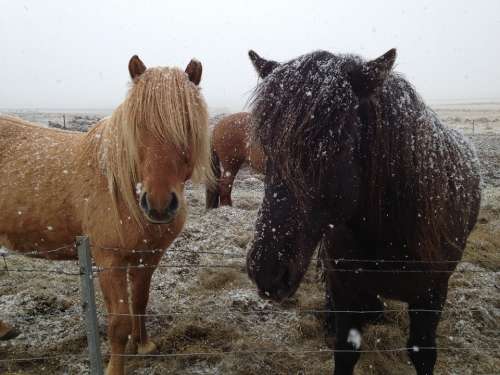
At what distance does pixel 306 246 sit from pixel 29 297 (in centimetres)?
365

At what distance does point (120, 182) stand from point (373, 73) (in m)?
1.71

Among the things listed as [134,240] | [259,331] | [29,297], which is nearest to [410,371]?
[259,331]

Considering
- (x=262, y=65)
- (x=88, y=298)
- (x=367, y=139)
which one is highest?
(x=262, y=65)

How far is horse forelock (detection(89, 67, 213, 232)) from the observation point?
223 cm

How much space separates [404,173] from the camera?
174 cm

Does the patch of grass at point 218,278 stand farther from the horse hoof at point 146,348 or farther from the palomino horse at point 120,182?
the palomino horse at point 120,182

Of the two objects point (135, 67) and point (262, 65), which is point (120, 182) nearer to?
point (135, 67)

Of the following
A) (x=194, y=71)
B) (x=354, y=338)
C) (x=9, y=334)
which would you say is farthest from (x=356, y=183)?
(x=9, y=334)

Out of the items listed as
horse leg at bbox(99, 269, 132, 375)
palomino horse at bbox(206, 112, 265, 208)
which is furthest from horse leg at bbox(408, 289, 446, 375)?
palomino horse at bbox(206, 112, 265, 208)

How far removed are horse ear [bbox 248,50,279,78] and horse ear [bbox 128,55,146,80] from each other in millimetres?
865

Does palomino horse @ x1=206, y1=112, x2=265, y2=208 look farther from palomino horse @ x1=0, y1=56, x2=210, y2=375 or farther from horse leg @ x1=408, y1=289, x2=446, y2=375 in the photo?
horse leg @ x1=408, y1=289, x2=446, y2=375

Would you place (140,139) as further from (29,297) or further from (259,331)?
(29,297)

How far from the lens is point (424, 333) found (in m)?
2.29

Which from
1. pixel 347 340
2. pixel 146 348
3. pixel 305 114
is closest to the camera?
pixel 305 114
